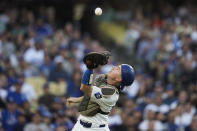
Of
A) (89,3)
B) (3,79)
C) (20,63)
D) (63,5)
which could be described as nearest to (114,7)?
(89,3)

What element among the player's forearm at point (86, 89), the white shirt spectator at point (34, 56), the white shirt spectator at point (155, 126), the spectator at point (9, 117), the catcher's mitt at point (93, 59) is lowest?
the white shirt spectator at point (155, 126)

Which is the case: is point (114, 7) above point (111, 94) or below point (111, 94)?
above

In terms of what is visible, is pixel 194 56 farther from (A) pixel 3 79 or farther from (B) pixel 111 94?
(B) pixel 111 94

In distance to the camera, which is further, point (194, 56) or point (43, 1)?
point (43, 1)

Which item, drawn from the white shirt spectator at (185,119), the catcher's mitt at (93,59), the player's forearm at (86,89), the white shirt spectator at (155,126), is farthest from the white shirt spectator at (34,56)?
the catcher's mitt at (93,59)

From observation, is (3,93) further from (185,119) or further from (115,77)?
(115,77)

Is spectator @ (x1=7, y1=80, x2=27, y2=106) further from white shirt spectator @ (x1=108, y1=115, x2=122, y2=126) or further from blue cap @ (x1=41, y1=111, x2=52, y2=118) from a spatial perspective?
white shirt spectator @ (x1=108, y1=115, x2=122, y2=126)

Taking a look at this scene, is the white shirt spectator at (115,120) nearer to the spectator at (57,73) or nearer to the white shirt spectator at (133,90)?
the white shirt spectator at (133,90)

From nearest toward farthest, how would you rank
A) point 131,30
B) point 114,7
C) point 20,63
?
1. point 20,63
2. point 131,30
3. point 114,7
